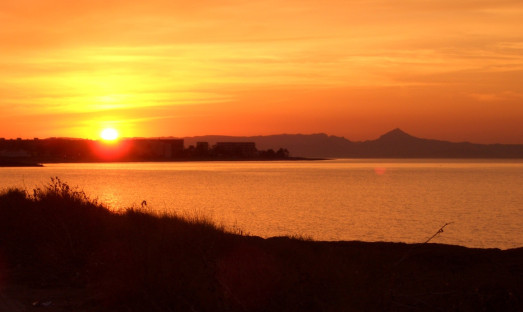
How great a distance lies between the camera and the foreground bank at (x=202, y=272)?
908 centimetres

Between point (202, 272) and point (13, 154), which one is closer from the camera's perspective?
point (202, 272)

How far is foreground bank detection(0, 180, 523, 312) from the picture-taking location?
9078 millimetres

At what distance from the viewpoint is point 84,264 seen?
12.3 meters

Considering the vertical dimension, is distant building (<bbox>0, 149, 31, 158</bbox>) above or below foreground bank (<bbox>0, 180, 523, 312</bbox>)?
above

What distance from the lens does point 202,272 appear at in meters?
10.2

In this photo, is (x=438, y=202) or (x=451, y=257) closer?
(x=451, y=257)

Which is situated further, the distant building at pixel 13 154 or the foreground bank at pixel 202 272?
the distant building at pixel 13 154

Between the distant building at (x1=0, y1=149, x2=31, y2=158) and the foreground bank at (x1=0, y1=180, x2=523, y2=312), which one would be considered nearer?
the foreground bank at (x1=0, y1=180, x2=523, y2=312)

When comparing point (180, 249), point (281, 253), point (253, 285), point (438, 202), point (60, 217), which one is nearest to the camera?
point (253, 285)

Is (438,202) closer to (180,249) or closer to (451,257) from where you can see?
(451,257)

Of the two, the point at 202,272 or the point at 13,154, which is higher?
the point at 13,154

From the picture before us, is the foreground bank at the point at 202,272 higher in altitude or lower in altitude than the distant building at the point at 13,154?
lower

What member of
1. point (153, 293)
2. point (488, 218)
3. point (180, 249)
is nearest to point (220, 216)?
point (488, 218)

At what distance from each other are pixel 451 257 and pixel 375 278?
5.07 metres
